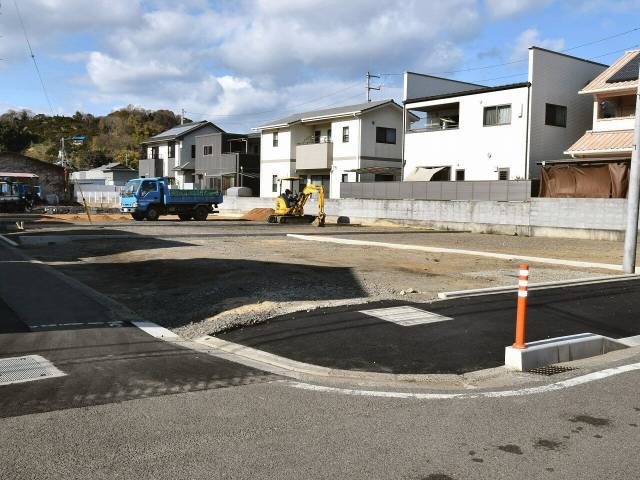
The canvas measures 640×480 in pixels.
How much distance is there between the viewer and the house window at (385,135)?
40.4 meters

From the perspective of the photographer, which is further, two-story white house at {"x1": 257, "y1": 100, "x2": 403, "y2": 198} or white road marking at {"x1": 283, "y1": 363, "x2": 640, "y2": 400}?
two-story white house at {"x1": 257, "y1": 100, "x2": 403, "y2": 198}

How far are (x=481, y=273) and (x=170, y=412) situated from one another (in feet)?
32.9

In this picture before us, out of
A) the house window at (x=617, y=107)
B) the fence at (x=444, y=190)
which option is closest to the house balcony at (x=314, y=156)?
the fence at (x=444, y=190)

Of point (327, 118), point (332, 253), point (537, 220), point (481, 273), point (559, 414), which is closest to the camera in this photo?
point (559, 414)

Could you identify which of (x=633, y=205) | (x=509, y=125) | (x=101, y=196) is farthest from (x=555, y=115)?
(x=101, y=196)

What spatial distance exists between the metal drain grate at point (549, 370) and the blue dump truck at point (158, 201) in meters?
32.0

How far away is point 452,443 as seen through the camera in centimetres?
432

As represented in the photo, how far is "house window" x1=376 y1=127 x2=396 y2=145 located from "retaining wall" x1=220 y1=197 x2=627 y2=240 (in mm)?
6758

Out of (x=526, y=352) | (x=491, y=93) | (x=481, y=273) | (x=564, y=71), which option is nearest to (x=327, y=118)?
(x=491, y=93)

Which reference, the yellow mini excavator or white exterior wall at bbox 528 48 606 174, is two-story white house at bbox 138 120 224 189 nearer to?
the yellow mini excavator

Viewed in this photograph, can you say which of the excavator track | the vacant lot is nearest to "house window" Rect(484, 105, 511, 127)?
the vacant lot

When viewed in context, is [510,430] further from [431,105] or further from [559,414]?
[431,105]

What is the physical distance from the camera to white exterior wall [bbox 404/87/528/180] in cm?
2934

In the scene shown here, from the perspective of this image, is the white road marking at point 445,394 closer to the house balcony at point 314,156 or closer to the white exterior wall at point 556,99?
the white exterior wall at point 556,99
